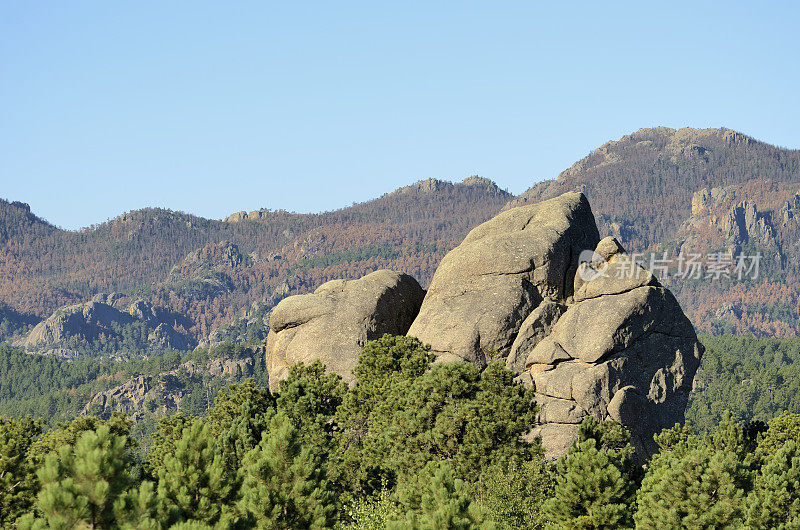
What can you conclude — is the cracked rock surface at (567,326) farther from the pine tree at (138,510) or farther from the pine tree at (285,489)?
the pine tree at (138,510)

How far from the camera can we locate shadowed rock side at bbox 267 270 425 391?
1982 inches

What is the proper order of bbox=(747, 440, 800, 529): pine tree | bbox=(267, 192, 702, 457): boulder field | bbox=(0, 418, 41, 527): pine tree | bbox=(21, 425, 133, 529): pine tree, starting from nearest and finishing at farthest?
1. bbox=(21, 425, 133, 529): pine tree
2. bbox=(0, 418, 41, 527): pine tree
3. bbox=(747, 440, 800, 529): pine tree
4. bbox=(267, 192, 702, 457): boulder field

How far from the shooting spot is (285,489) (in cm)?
2698

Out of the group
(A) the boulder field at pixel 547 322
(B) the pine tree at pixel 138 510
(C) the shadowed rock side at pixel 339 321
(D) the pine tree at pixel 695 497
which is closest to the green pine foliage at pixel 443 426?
(A) the boulder field at pixel 547 322

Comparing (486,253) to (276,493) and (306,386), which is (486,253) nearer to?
(306,386)

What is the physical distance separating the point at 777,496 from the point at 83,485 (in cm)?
2474

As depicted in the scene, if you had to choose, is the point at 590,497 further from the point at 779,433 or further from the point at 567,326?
the point at 779,433

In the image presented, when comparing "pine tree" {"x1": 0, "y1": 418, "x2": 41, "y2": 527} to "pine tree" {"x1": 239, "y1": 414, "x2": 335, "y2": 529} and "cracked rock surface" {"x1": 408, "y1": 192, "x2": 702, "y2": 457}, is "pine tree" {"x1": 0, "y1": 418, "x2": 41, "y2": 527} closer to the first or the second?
"pine tree" {"x1": 239, "y1": 414, "x2": 335, "y2": 529}

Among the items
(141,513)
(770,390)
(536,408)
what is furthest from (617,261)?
(770,390)

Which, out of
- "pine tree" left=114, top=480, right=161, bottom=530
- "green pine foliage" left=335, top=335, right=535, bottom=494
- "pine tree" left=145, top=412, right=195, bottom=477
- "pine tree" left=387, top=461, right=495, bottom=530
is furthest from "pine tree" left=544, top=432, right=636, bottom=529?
"pine tree" left=145, top=412, right=195, bottom=477

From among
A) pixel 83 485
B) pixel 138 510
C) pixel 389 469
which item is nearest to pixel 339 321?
pixel 389 469

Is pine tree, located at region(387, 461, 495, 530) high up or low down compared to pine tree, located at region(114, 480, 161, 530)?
down

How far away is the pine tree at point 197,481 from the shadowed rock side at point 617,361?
1944cm

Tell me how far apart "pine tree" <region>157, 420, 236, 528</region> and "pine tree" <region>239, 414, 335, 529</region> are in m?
0.73
